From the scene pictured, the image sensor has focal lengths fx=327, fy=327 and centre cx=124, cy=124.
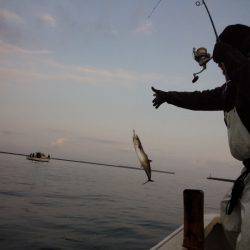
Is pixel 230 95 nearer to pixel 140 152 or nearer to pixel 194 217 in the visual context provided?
pixel 194 217

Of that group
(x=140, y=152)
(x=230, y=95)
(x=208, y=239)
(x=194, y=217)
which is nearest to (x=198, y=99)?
(x=230, y=95)

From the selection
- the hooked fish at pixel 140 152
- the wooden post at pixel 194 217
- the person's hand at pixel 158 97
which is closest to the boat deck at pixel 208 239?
the hooked fish at pixel 140 152

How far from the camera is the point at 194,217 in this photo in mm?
3512

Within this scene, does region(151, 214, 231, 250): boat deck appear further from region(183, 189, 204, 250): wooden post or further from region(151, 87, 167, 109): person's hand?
region(151, 87, 167, 109): person's hand

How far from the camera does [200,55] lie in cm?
391

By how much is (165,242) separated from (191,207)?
Result: 2.43 meters

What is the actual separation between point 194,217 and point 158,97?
1425 millimetres

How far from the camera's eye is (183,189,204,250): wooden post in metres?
3.51

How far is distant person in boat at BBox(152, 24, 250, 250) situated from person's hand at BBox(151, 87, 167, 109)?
275 millimetres

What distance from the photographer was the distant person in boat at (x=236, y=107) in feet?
9.32

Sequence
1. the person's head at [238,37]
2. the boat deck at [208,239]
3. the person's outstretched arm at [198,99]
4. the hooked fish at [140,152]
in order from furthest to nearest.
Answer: the boat deck at [208,239] < the hooked fish at [140,152] < the person's outstretched arm at [198,99] < the person's head at [238,37]

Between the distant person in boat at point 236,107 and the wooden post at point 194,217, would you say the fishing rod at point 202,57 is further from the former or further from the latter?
the wooden post at point 194,217

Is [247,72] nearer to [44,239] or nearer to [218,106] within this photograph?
[218,106]

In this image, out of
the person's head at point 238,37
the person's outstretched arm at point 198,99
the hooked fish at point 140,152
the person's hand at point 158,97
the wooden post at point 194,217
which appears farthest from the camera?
the hooked fish at point 140,152
